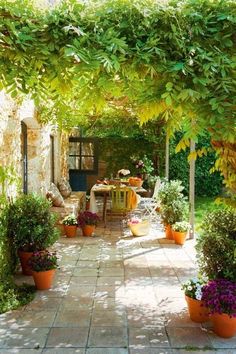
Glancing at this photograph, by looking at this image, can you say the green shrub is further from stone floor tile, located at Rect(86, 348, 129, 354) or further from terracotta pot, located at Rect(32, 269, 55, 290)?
stone floor tile, located at Rect(86, 348, 129, 354)

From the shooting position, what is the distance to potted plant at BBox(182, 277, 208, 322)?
3396 mm

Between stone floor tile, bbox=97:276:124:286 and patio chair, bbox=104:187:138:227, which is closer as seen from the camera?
stone floor tile, bbox=97:276:124:286

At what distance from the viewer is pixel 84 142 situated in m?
12.2

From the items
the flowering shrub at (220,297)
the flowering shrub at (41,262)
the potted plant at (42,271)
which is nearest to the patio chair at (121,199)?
the flowering shrub at (41,262)

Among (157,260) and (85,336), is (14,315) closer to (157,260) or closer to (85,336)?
(85,336)

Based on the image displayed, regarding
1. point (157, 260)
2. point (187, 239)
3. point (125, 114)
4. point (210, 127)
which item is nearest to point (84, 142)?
point (125, 114)

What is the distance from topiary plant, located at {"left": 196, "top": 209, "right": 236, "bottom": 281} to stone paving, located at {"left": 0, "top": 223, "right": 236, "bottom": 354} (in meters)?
0.51

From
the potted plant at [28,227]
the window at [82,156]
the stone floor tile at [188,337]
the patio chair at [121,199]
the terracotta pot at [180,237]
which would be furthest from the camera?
the window at [82,156]

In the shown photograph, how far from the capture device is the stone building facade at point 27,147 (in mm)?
4531

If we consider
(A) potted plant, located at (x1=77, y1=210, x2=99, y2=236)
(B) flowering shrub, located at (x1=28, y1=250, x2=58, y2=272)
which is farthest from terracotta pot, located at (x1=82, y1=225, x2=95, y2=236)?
(B) flowering shrub, located at (x1=28, y1=250, x2=58, y2=272)

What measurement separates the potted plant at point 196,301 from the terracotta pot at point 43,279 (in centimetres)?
165

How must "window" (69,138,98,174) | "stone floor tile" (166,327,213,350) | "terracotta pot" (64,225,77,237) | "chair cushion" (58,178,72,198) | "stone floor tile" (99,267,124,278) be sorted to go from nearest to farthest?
"stone floor tile" (166,327,213,350)
"stone floor tile" (99,267,124,278)
"terracotta pot" (64,225,77,237)
"chair cushion" (58,178,72,198)
"window" (69,138,98,174)

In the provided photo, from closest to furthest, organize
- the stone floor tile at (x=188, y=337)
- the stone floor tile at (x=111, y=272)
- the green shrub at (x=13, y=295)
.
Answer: the stone floor tile at (x=188, y=337)
the green shrub at (x=13, y=295)
the stone floor tile at (x=111, y=272)

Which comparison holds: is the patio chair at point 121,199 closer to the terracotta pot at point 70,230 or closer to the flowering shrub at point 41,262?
the terracotta pot at point 70,230
